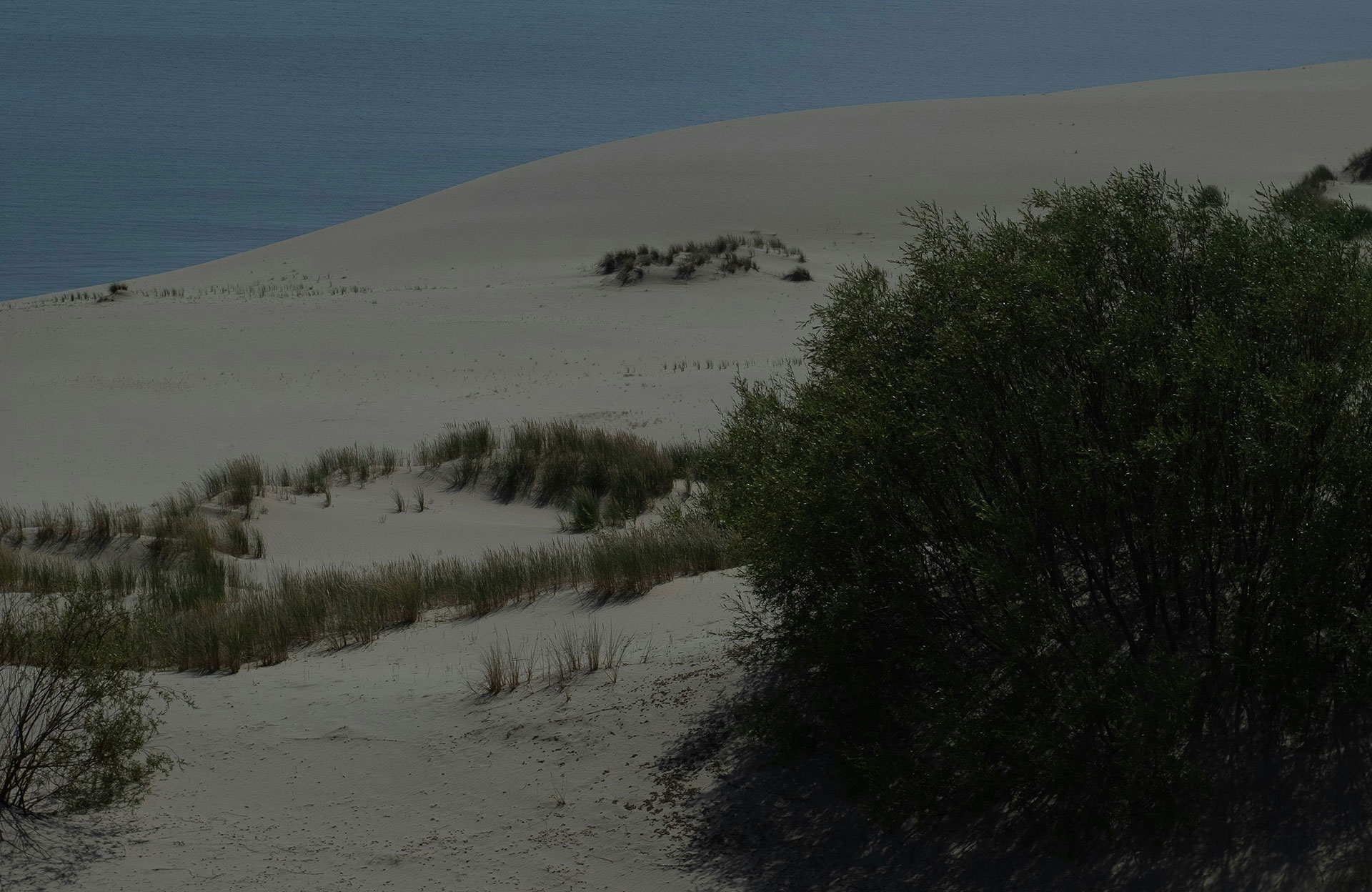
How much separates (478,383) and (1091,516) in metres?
16.2

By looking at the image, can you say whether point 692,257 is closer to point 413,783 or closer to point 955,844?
point 413,783

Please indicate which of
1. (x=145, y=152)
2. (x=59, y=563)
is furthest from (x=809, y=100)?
(x=59, y=563)

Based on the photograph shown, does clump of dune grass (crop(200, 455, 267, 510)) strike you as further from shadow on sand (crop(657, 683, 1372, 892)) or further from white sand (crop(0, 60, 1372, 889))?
shadow on sand (crop(657, 683, 1372, 892))

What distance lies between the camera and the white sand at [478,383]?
6039 millimetres

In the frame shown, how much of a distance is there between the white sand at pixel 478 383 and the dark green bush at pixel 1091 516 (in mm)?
1365

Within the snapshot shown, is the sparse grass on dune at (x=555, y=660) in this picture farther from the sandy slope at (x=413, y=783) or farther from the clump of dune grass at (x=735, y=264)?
the clump of dune grass at (x=735, y=264)

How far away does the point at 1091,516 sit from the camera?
5.26 m

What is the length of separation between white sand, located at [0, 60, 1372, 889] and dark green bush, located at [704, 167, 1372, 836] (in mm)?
1365

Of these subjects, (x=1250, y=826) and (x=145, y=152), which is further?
(x=145, y=152)

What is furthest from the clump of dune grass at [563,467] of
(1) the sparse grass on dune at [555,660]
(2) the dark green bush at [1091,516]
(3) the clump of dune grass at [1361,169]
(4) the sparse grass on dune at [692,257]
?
(3) the clump of dune grass at [1361,169]

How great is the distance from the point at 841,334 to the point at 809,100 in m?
156

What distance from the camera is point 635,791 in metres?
6.19

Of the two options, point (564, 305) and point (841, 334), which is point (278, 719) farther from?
point (564, 305)

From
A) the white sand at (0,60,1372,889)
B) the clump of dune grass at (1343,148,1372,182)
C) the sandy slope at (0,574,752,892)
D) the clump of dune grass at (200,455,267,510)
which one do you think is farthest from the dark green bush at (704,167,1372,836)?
the clump of dune grass at (1343,148,1372,182)
